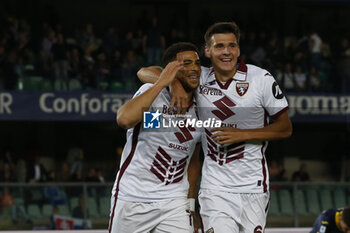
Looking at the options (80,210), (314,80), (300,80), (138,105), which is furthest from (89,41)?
(138,105)

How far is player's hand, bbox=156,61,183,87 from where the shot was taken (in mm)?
4695

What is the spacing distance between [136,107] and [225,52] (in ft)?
2.67

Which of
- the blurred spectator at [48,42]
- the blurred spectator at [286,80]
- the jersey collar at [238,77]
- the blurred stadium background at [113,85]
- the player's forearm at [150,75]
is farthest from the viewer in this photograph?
the blurred spectator at [286,80]

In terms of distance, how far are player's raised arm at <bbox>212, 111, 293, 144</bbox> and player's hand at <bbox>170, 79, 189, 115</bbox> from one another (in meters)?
0.29

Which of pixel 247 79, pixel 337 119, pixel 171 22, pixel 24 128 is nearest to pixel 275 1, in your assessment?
pixel 171 22

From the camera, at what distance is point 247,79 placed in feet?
16.6

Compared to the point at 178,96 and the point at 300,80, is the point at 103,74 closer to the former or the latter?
the point at 300,80

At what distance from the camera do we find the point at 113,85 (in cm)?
1599

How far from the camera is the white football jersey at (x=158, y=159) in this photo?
488 centimetres

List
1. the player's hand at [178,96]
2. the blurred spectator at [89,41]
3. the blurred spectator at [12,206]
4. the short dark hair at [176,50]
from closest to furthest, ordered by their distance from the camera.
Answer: the player's hand at [178,96]
the short dark hair at [176,50]
the blurred spectator at [12,206]
the blurred spectator at [89,41]

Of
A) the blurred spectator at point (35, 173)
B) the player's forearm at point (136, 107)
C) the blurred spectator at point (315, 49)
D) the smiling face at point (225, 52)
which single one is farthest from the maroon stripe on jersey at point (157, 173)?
the blurred spectator at point (315, 49)

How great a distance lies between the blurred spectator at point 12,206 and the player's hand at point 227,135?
6.58 metres

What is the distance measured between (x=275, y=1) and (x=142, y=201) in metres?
15.6

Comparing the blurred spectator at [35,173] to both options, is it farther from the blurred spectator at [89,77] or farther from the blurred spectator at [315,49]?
the blurred spectator at [315,49]
